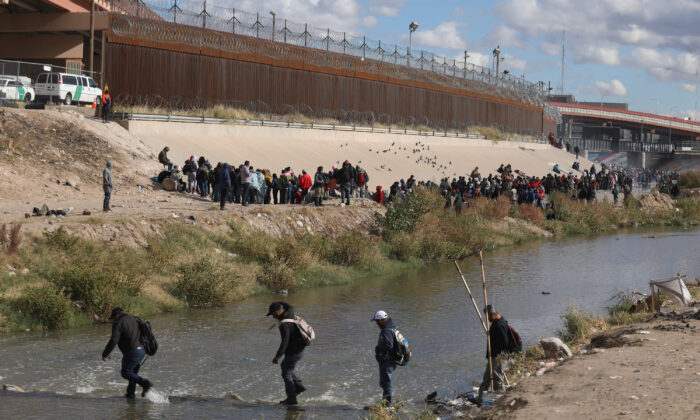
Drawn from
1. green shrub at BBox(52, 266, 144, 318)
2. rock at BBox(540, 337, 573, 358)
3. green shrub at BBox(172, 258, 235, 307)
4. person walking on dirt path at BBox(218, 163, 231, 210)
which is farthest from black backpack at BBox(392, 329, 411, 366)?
person walking on dirt path at BBox(218, 163, 231, 210)

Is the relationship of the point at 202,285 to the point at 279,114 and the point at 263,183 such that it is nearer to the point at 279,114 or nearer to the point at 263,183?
the point at 263,183

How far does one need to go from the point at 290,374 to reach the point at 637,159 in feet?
365

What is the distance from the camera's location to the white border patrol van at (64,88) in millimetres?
34750

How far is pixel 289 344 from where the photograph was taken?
37.3 feet

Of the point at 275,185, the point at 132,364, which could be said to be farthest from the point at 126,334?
the point at 275,185

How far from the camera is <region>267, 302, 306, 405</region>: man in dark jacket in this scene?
36.6 feet

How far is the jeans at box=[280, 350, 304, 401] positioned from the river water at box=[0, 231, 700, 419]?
29 centimetres

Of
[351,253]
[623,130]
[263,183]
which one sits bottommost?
[351,253]

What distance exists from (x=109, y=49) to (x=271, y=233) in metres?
17.3

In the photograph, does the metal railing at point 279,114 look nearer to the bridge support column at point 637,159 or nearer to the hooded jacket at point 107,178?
the hooded jacket at point 107,178

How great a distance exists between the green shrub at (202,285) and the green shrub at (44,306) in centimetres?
339

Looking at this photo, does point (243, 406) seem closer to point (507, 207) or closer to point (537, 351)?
point (537, 351)

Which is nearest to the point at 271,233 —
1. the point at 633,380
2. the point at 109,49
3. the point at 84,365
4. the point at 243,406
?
the point at 84,365

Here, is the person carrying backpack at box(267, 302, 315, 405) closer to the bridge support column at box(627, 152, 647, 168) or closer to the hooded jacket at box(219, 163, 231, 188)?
the hooded jacket at box(219, 163, 231, 188)
